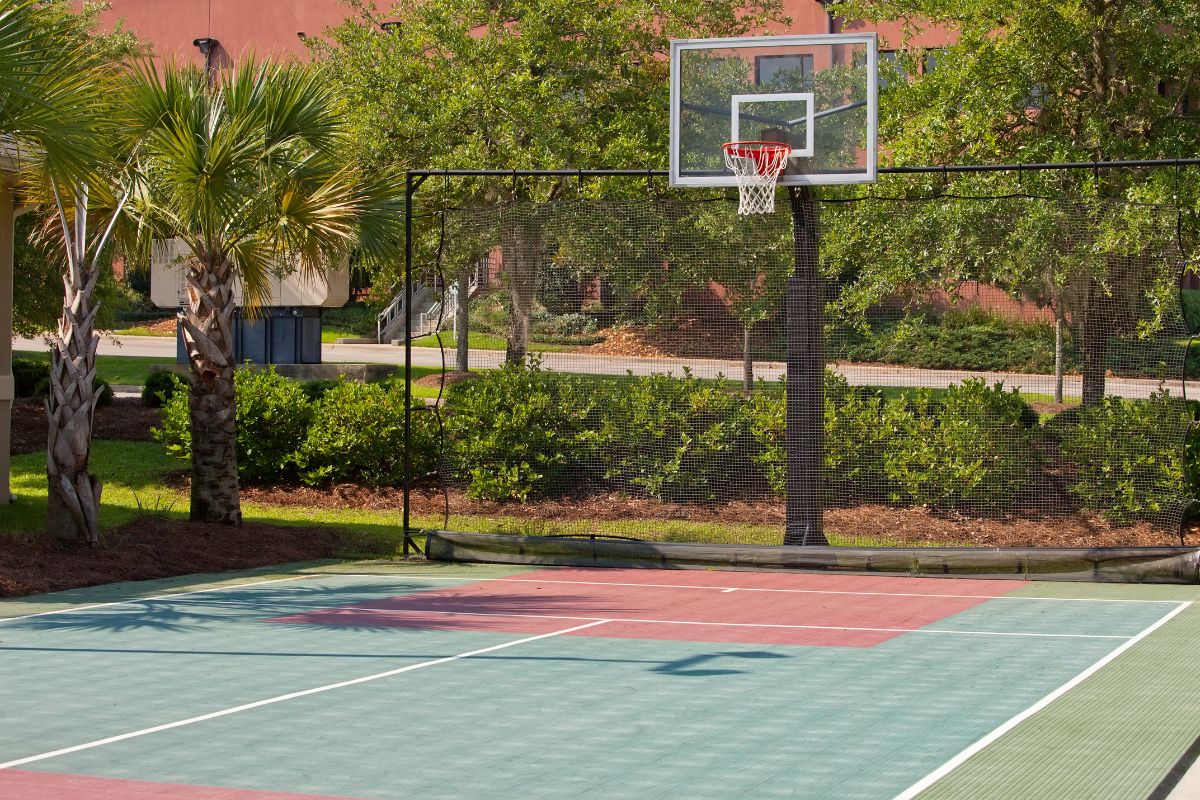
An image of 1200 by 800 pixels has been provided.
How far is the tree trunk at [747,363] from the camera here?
578 inches

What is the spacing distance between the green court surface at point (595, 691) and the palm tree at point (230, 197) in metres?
2.69

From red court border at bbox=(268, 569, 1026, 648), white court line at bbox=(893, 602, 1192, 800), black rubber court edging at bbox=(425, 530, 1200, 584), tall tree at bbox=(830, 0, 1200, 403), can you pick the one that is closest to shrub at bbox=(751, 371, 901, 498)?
black rubber court edging at bbox=(425, 530, 1200, 584)

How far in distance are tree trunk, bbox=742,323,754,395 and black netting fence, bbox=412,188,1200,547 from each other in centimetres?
7

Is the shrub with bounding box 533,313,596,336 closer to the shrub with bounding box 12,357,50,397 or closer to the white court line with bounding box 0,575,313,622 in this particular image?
the white court line with bounding box 0,575,313,622

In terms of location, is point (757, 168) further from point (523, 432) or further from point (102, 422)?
point (102, 422)

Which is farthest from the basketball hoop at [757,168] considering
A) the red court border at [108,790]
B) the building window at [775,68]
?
the red court border at [108,790]

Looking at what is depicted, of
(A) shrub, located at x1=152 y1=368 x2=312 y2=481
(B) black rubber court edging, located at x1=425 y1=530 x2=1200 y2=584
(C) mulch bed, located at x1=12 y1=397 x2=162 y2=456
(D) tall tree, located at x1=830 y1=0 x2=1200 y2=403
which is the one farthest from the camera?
A: (C) mulch bed, located at x1=12 y1=397 x2=162 y2=456

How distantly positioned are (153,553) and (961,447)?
26.9ft

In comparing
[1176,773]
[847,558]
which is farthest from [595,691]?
[847,558]

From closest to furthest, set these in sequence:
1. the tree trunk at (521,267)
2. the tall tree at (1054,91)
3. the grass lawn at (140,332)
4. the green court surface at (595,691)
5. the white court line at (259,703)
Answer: the green court surface at (595,691)
the white court line at (259,703)
the tree trunk at (521,267)
the tall tree at (1054,91)
the grass lawn at (140,332)

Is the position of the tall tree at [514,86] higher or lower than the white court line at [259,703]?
higher

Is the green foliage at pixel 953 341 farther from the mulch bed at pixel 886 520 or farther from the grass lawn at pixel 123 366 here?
the grass lawn at pixel 123 366

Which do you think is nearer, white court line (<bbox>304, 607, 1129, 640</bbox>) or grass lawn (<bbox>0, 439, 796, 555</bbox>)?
white court line (<bbox>304, 607, 1129, 640</bbox>)

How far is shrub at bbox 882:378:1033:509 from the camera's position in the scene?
14.3m
